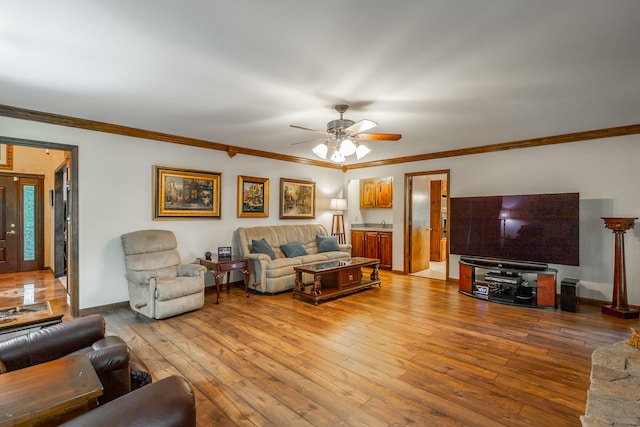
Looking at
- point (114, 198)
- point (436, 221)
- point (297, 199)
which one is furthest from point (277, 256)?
point (436, 221)

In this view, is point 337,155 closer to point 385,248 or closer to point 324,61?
point 324,61

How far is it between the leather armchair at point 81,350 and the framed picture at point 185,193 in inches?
113

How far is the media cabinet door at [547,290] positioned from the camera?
4.42 metres

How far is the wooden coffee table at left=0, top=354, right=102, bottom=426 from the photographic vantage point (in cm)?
111

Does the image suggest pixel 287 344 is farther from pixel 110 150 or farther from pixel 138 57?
pixel 110 150

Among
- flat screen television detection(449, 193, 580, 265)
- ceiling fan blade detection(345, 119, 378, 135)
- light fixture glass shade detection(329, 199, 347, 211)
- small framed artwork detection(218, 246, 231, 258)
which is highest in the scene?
ceiling fan blade detection(345, 119, 378, 135)

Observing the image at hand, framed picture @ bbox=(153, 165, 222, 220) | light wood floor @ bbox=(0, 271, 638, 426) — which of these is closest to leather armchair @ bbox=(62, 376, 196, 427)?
light wood floor @ bbox=(0, 271, 638, 426)

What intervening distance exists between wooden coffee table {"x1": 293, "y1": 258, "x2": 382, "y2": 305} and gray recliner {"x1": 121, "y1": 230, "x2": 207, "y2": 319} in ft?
4.68

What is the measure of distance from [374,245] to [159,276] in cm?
462

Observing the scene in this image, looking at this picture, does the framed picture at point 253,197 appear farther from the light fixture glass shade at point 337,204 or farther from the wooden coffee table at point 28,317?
the wooden coffee table at point 28,317

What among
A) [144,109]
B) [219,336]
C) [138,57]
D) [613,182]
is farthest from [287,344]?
[613,182]

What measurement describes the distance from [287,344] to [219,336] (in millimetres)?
764

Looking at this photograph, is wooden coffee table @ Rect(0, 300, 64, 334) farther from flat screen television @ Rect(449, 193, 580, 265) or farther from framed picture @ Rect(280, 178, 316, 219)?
flat screen television @ Rect(449, 193, 580, 265)

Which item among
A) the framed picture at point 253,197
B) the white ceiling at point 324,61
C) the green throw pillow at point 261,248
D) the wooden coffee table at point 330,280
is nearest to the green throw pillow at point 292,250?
the green throw pillow at point 261,248
